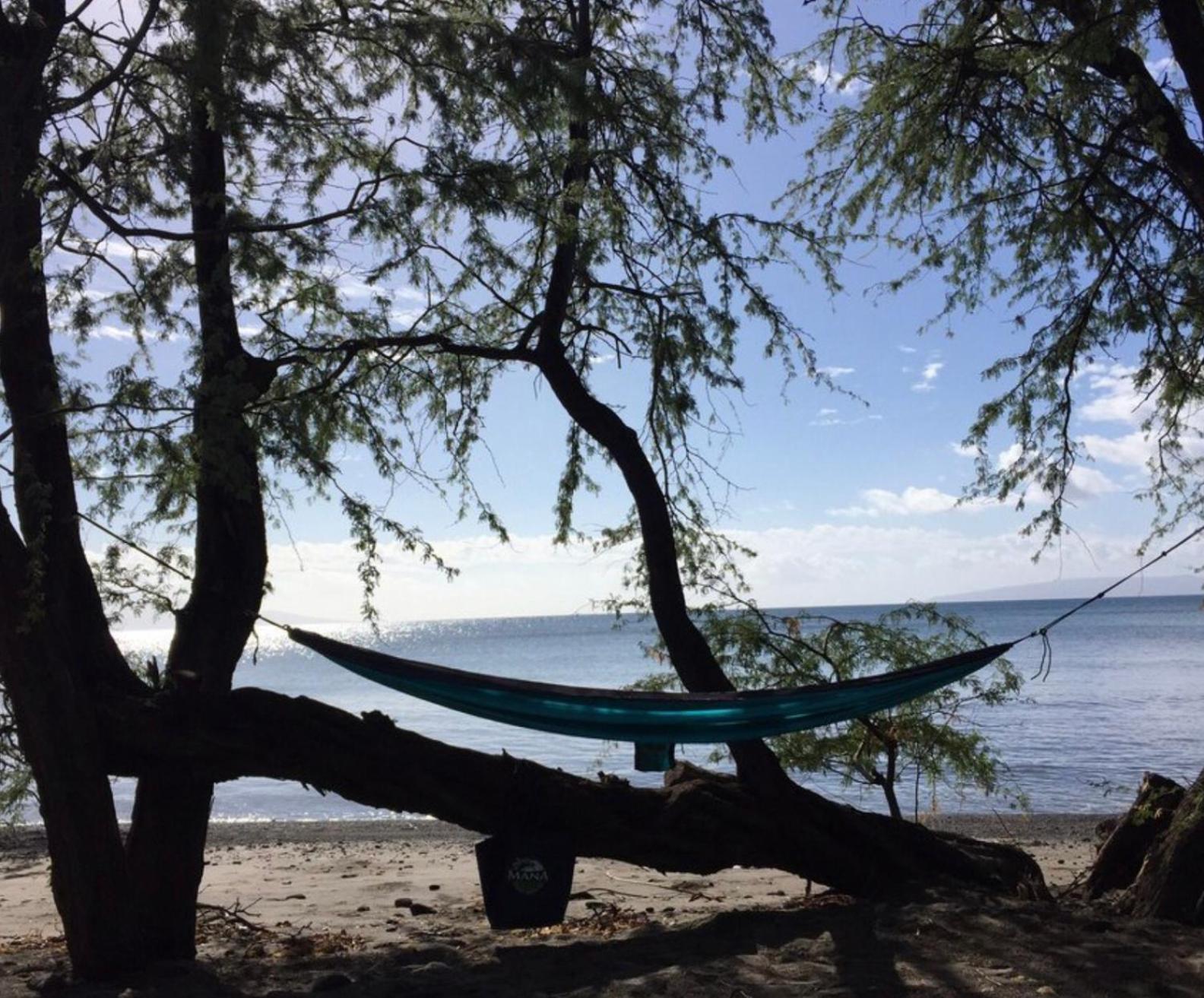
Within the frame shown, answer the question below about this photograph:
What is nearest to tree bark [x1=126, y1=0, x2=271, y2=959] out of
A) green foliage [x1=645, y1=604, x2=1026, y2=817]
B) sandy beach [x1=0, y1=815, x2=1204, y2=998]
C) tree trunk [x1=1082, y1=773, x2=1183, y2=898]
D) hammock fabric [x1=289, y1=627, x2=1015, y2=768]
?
sandy beach [x1=0, y1=815, x2=1204, y2=998]

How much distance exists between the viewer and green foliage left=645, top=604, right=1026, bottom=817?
437cm

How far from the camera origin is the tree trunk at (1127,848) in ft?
12.7

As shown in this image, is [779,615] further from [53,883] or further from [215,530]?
[53,883]

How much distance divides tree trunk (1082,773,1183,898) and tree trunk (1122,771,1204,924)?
24.8 inches

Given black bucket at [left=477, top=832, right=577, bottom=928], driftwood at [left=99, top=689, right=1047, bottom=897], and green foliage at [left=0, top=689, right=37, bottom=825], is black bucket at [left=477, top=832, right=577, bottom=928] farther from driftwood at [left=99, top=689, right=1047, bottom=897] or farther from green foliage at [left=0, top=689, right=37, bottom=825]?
green foliage at [left=0, top=689, right=37, bottom=825]

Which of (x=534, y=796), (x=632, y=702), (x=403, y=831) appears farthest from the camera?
(x=403, y=831)

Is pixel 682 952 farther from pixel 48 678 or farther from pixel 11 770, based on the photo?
pixel 11 770

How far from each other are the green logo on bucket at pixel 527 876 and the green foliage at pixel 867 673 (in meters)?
1.51

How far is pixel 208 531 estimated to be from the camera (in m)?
3.54

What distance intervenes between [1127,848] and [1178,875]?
33.5 inches

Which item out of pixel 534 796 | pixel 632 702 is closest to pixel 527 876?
pixel 534 796

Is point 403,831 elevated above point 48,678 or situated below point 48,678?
below

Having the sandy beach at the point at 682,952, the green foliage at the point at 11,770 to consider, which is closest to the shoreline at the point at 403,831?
the sandy beach at the point at 682,952

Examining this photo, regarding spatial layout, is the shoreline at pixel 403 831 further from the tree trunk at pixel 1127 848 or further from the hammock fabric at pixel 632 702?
the hammock fabric at pixel 632 702
